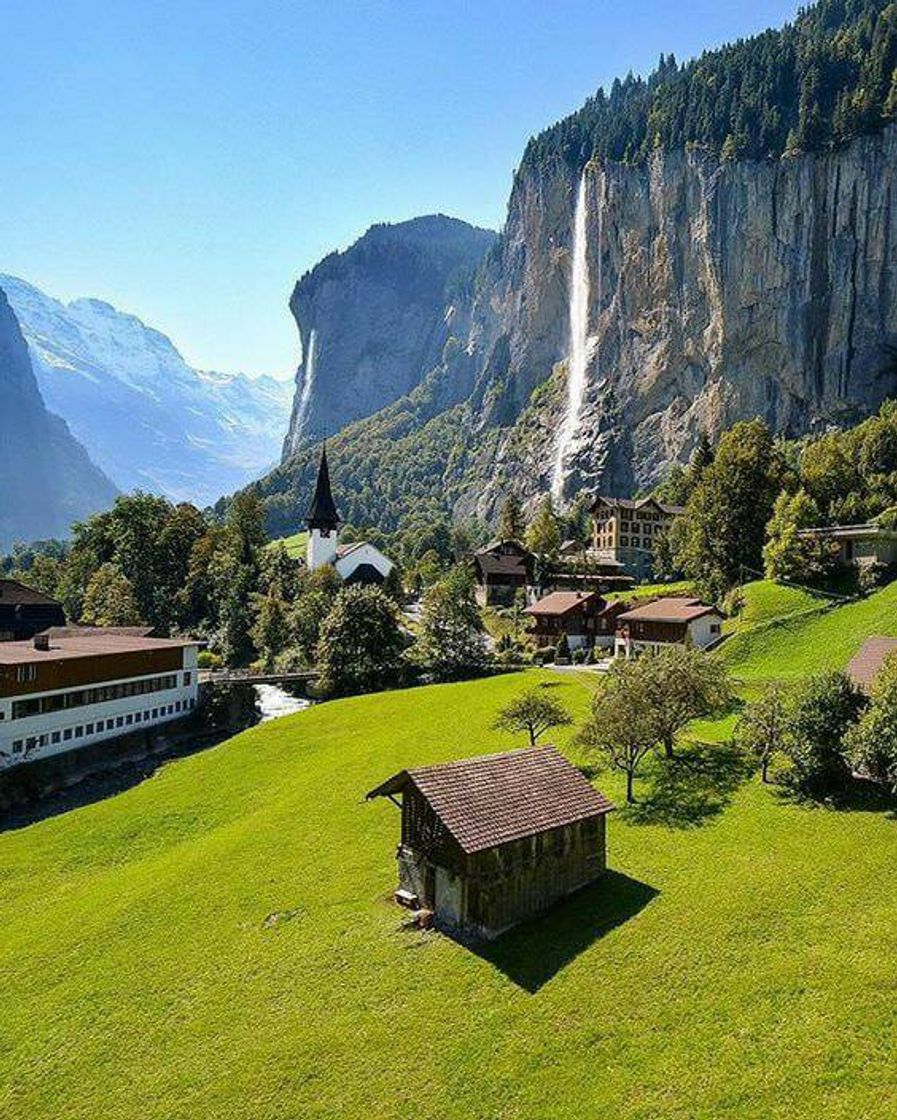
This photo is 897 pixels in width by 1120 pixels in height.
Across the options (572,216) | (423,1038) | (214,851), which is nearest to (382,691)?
(214,851)

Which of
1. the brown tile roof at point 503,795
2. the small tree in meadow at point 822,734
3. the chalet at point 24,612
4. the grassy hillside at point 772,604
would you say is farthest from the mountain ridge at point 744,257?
the brown tile roof at point 503,795

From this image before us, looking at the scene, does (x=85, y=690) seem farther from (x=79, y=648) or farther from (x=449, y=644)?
(x=449, y=644)

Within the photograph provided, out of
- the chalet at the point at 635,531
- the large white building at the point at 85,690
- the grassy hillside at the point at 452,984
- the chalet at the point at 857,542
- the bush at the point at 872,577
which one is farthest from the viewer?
the chalet at the point at 635,531

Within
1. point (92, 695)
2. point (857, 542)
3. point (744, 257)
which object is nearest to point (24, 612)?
Answer: point (92, 695)

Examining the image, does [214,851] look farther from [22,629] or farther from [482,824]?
[22,629]

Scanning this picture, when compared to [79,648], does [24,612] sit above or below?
above

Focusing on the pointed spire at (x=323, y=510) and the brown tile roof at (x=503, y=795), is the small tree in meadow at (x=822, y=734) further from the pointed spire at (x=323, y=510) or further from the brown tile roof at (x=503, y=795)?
the pointed spire at (x=323, y=510)
